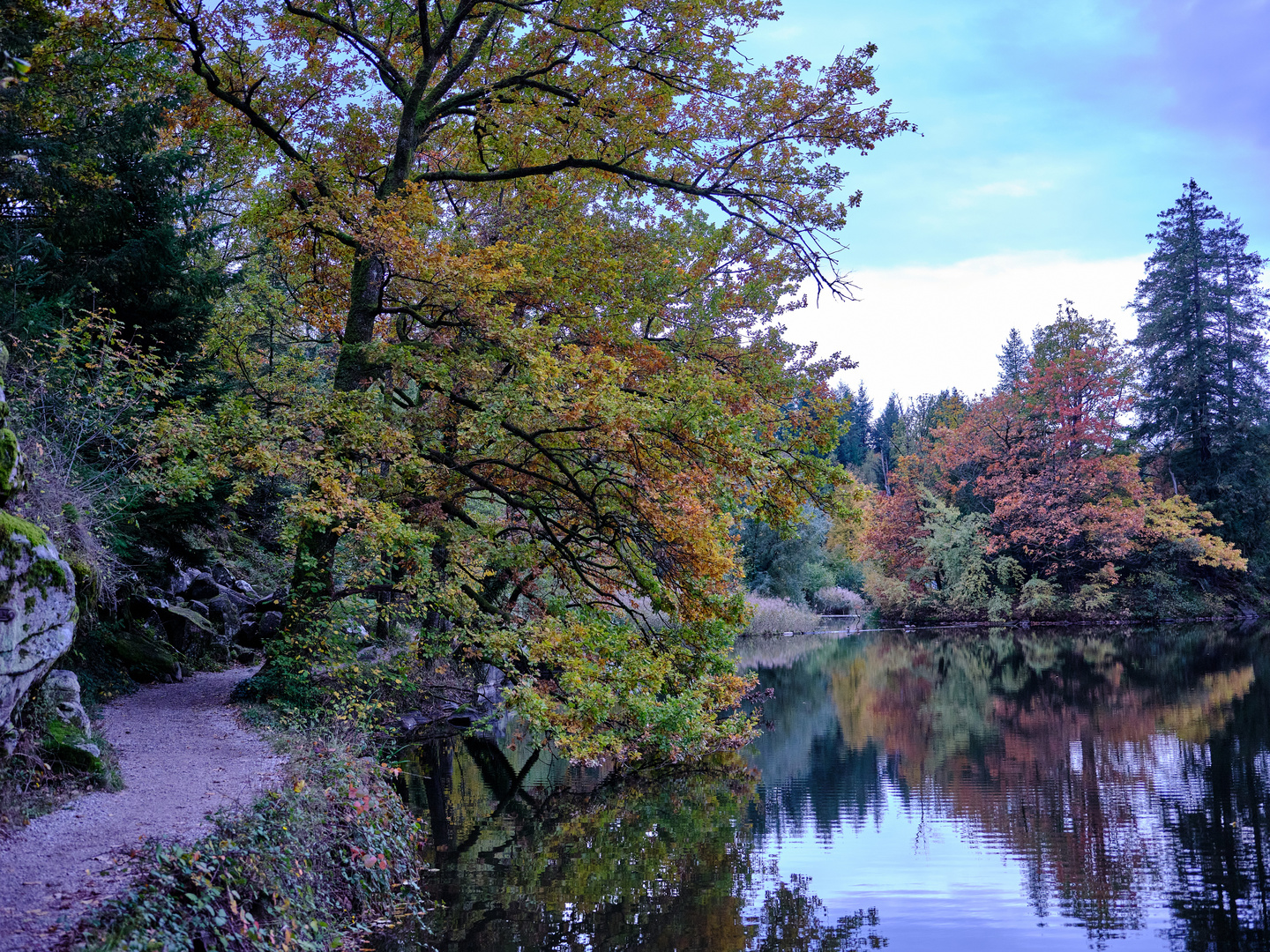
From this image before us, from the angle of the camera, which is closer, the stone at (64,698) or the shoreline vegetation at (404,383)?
the stone at (64,698)

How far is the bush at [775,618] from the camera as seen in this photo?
116 ft

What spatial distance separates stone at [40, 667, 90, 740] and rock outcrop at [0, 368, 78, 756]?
0.27m

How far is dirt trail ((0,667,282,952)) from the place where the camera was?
4.81 meters

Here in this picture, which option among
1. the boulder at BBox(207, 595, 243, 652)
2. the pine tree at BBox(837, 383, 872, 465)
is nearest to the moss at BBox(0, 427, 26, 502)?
the boulder at BBox(207, 595, 243, 652)

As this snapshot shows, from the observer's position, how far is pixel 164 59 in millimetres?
10273

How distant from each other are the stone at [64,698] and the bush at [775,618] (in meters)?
28.4

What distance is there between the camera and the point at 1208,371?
119 ft

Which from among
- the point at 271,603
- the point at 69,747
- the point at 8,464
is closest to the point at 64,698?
the point at 69,747

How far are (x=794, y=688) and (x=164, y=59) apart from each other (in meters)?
17.4

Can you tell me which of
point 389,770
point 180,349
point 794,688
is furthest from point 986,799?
point 180,349

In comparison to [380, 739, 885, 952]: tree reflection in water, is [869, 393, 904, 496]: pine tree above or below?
above

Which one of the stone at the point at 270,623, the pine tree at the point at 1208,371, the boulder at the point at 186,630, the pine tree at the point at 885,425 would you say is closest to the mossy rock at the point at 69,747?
the boulder at the point at 186,630

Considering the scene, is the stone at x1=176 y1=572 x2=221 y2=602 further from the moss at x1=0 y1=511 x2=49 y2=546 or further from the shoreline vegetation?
the moss at x1=0 y1=511 x2=49 y2=546

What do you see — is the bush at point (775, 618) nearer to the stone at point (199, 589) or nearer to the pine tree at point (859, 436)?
the stone at point (199, 589)
